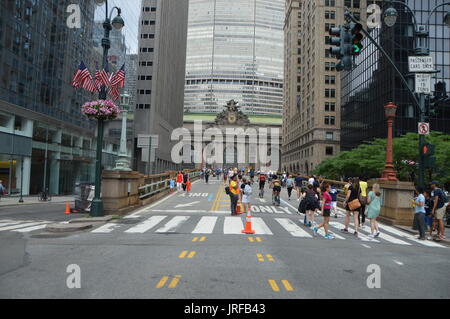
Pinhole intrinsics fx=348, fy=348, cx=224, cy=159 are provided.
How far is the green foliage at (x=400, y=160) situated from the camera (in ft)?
119

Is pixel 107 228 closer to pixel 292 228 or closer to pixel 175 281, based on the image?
pixel 292 228

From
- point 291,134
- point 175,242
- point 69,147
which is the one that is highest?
point 291,134

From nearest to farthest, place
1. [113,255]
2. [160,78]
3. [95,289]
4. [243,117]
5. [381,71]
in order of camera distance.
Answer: [95,289], [113,255], [381,71], [160,78], [243,117]

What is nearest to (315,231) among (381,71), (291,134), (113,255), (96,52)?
(113,255)

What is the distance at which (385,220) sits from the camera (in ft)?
54.6

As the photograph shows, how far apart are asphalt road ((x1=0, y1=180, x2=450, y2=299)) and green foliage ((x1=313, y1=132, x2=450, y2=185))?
89.8 feet

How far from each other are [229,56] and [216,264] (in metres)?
196

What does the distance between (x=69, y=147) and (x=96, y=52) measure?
556 inches

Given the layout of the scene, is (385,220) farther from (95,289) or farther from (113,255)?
(95,289)

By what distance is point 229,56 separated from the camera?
19400 cm

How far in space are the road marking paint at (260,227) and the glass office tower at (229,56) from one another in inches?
6933

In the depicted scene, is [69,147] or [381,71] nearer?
[69,147]

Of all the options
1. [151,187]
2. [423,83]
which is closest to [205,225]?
[423,83]

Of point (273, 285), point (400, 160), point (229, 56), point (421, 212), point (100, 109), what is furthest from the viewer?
point (229, 56)
